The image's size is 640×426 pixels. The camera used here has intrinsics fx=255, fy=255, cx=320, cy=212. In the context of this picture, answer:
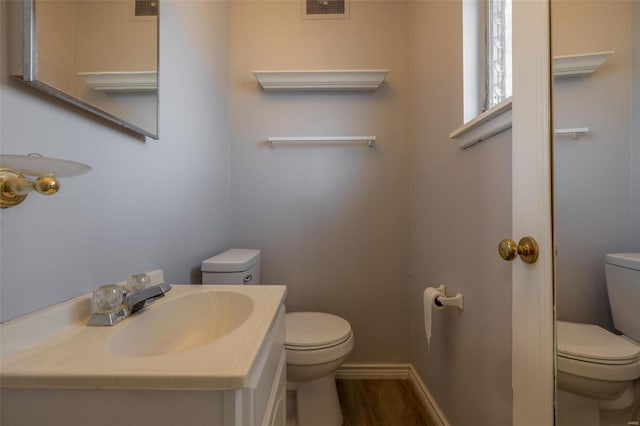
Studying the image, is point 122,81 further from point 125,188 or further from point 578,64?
point 578,64

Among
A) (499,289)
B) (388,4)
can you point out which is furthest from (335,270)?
(388,4)

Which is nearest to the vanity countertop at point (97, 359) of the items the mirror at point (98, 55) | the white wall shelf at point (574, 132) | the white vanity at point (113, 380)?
the white vanity at point (113, 380)

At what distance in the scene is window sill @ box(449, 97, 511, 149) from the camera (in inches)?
30.5

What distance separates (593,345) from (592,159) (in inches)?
13.6

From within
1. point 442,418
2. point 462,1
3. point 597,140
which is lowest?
point 442,418

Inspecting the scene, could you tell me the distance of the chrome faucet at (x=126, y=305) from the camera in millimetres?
590

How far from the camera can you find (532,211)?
0.57 m

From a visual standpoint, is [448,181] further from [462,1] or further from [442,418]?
[442,418]

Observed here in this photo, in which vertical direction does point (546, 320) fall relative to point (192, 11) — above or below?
below

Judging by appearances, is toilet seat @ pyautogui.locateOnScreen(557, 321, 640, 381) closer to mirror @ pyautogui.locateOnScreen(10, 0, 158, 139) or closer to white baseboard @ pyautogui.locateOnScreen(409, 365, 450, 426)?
white baseboard @ pyautogui.locateOnScreen(409, 365, 450, 426)

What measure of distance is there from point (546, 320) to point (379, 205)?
120 centimetres

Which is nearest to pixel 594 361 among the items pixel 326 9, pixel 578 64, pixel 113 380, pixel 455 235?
pixel 578 64

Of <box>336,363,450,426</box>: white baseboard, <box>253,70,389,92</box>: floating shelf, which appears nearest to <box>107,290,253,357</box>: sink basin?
<box>336,363,450,426</box>: white baseboard

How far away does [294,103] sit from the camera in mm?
1686
